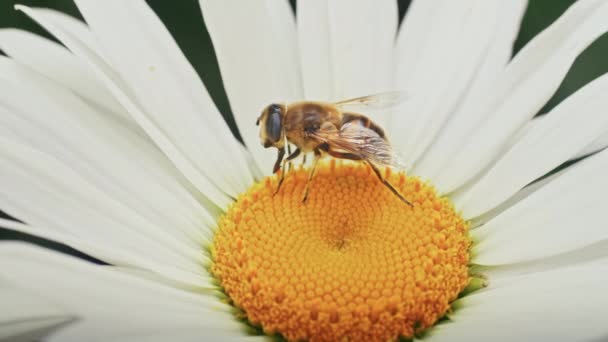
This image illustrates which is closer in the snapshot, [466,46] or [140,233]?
[140,233]

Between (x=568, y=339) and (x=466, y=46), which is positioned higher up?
(x=466, y=46)

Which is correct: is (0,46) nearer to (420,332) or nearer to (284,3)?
(284,3)

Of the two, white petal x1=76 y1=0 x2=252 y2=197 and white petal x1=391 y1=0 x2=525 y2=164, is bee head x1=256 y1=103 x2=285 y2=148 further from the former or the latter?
white petal x1=391 y1=0 x2=525 y2=164

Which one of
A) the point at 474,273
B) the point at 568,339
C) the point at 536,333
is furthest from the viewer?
the point at 474,273

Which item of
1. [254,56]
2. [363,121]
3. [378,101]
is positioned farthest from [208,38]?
[363,121]

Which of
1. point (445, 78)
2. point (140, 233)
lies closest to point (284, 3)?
point (445, 78)

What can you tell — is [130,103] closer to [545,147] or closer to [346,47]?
[346,47]
